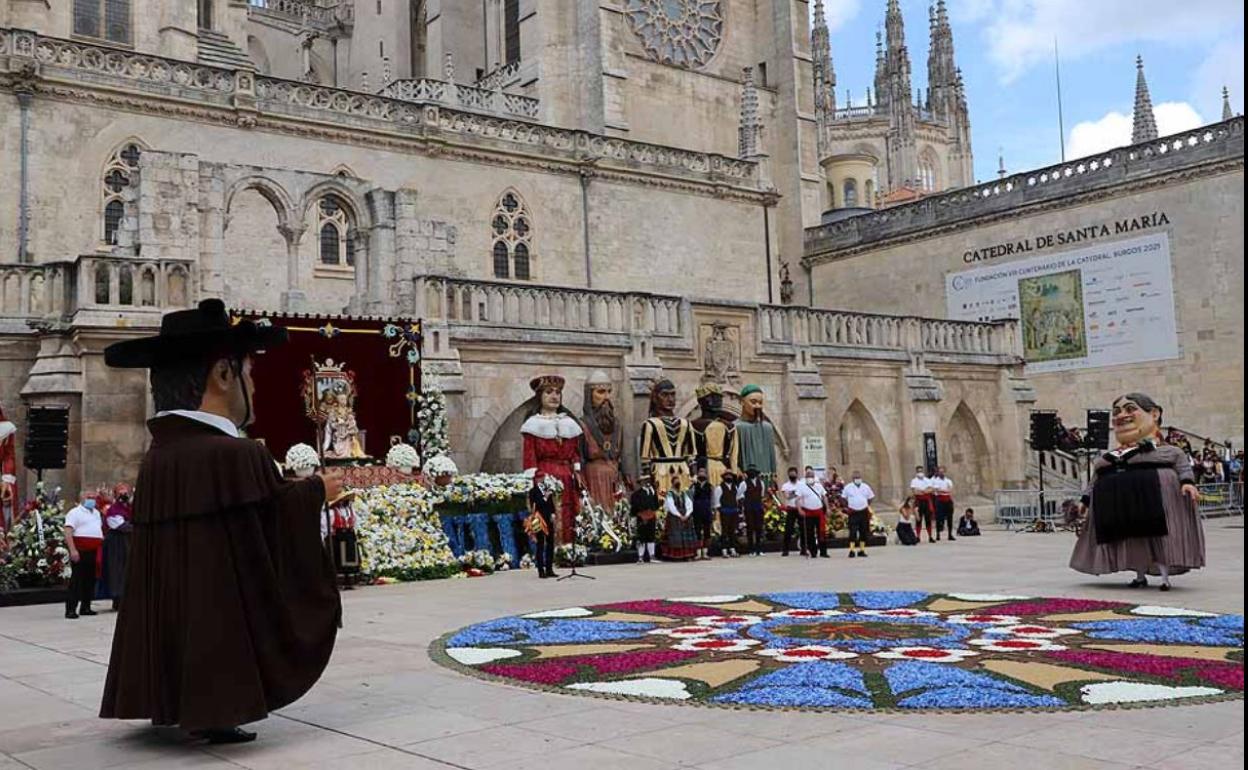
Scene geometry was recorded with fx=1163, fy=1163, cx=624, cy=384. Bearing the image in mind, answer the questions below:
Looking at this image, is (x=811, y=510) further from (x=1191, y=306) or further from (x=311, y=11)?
(x=311, y=11)

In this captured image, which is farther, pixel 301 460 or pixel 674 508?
pixel 674 508

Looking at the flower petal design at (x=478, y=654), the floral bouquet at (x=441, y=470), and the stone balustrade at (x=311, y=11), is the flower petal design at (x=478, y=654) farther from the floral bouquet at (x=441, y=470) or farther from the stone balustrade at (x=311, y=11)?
the stone balustrade at (x=311, y=11)

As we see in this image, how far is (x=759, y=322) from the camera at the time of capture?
22406 millimetres

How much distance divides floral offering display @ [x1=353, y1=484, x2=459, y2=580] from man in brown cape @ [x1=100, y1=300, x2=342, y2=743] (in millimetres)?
8603

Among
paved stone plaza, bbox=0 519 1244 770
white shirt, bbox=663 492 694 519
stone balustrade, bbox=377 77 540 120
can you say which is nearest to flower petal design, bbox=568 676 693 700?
paved stone plaza, bbox=0 519 1244 770

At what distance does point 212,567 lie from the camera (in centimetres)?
560

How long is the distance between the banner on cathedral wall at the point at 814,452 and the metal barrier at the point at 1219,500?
872 cm

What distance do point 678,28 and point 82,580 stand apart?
31.2m

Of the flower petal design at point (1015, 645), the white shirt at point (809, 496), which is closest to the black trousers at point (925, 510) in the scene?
the white shirt at point (809, 496)

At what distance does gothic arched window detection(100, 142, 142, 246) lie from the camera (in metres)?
23.8

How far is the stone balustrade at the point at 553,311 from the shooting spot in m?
18.3

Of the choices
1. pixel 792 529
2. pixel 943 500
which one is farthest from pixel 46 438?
pixel 943 500

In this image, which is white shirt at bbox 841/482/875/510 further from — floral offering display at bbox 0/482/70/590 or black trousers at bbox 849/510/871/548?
floral offering display at bbox 0/482/70/590

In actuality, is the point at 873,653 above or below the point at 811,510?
below
